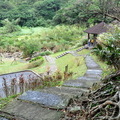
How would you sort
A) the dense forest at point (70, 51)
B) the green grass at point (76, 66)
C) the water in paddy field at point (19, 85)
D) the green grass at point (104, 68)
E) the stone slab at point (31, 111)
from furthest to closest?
1. the green grass at point (76, 66)
2. the green grass at point (104, 68)
3. the water in paddy field at point (19, 85)
4. the dense forest at point (70, 51)
5. the stone slab at point (31, 111)

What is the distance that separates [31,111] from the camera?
5.95 ft

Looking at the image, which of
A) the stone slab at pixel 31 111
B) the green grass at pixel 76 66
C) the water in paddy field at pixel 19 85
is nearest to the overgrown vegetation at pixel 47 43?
the green grass at pixel 76 66

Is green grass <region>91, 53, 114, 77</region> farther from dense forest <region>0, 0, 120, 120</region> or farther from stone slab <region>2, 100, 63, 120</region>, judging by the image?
stone slab <region>2, 100, 63, 120</region>

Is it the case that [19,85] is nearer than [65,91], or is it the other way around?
[65,91]

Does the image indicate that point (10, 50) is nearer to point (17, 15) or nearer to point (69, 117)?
point (69, 117)

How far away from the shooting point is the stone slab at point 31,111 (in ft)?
5.54

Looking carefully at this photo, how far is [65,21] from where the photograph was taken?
35.5 meters

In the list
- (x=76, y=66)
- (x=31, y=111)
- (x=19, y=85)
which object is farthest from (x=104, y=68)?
(x=31, y=111)

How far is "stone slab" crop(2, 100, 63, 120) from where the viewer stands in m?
1.69

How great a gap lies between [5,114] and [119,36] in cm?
337

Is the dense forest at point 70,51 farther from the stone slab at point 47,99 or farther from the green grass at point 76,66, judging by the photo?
the stone slab at point 47,99

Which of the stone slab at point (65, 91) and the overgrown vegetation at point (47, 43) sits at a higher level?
the stone slab at point (65, 91)

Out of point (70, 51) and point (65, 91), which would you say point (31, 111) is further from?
point (70, 51)

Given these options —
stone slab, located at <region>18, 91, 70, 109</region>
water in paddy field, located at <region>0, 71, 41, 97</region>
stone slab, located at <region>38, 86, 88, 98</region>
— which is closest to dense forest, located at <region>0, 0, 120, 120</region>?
water in paddy field, located at <region>0, 71, 41, 97</region>
